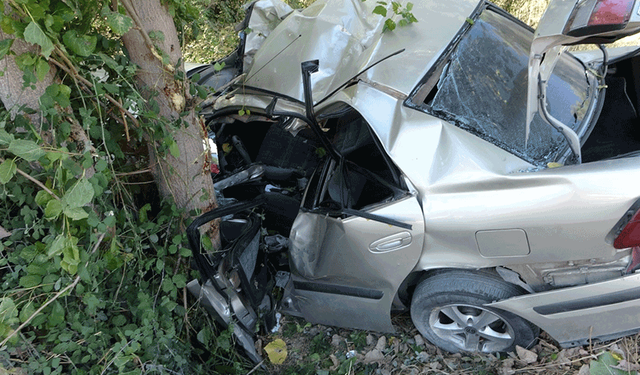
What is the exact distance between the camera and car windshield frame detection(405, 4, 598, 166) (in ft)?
7.00

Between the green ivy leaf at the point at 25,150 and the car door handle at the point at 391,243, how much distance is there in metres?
1.43

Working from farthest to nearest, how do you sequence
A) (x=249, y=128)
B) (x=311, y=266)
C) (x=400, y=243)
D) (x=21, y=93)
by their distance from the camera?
(x=249, y=128), (x=311, y=266), (x=400, y=243), (x=21, y=93)

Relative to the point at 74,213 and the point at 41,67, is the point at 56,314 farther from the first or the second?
the point at 41,67

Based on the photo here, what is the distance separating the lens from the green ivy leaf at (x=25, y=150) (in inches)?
61.6

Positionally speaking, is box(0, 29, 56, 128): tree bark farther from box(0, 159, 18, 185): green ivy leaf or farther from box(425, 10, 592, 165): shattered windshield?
box(425, 10, 592, 165): shattered windshield

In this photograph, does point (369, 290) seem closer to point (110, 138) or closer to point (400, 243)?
point (400, 243)

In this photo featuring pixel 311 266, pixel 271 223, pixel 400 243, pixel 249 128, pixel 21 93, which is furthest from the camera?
pixel 249 128

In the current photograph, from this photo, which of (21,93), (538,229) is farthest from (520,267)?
(21,93)

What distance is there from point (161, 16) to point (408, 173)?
4.61ft

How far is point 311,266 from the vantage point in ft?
8.36

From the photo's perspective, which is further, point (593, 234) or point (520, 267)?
point (520, 267)

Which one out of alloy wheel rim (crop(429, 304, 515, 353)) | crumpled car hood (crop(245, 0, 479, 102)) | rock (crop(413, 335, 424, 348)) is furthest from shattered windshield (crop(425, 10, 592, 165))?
rock (crop(413, 335, 424, 348))

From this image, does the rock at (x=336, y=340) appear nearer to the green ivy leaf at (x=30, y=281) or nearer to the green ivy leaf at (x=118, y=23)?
the green ivy leaf at (x=30, y=281)

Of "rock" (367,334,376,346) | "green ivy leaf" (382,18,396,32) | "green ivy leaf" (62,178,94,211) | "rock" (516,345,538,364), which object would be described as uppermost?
"green ivy leaf" (382,18,396,32)
